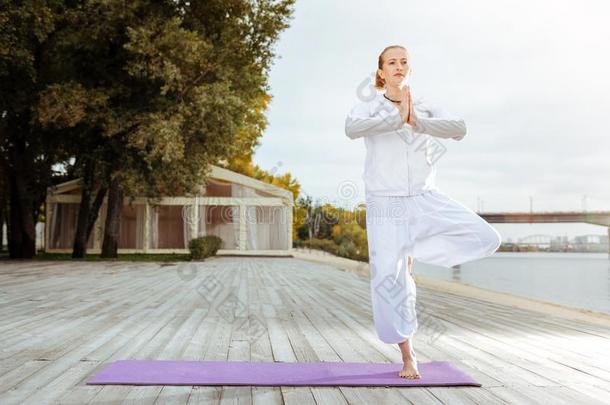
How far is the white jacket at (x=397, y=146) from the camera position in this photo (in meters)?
2.94

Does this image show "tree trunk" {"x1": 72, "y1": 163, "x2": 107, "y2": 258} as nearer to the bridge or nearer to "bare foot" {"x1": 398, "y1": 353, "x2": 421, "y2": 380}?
"bare foot" {"x1": 398, "y1": 353, "x2": 421, "y2": 380}

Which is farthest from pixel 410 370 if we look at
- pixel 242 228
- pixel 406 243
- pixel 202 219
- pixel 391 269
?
pixel 202 219

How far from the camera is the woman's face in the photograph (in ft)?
9.83

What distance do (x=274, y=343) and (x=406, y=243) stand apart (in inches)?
58.2

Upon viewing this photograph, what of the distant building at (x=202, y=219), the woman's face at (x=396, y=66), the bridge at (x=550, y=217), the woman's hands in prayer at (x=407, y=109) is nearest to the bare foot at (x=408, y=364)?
the woman's hands in prayer at (x=407, y=109)

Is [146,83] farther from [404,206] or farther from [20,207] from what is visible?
[404,206]

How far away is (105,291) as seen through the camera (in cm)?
773

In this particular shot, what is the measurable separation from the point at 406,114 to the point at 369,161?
366 millimetres

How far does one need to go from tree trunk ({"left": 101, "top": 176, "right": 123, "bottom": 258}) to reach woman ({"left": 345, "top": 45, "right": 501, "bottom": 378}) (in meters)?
15.0

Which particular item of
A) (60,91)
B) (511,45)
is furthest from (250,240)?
(511,45)

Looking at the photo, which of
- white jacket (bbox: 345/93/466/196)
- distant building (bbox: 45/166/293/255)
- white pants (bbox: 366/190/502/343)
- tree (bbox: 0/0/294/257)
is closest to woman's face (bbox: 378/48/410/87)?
white jacket (bbox: 345/93/466/196)

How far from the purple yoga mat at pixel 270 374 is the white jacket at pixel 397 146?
981 mm

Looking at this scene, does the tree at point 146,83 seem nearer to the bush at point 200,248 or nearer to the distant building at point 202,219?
the bush at point 200,248

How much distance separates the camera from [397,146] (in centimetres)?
303
